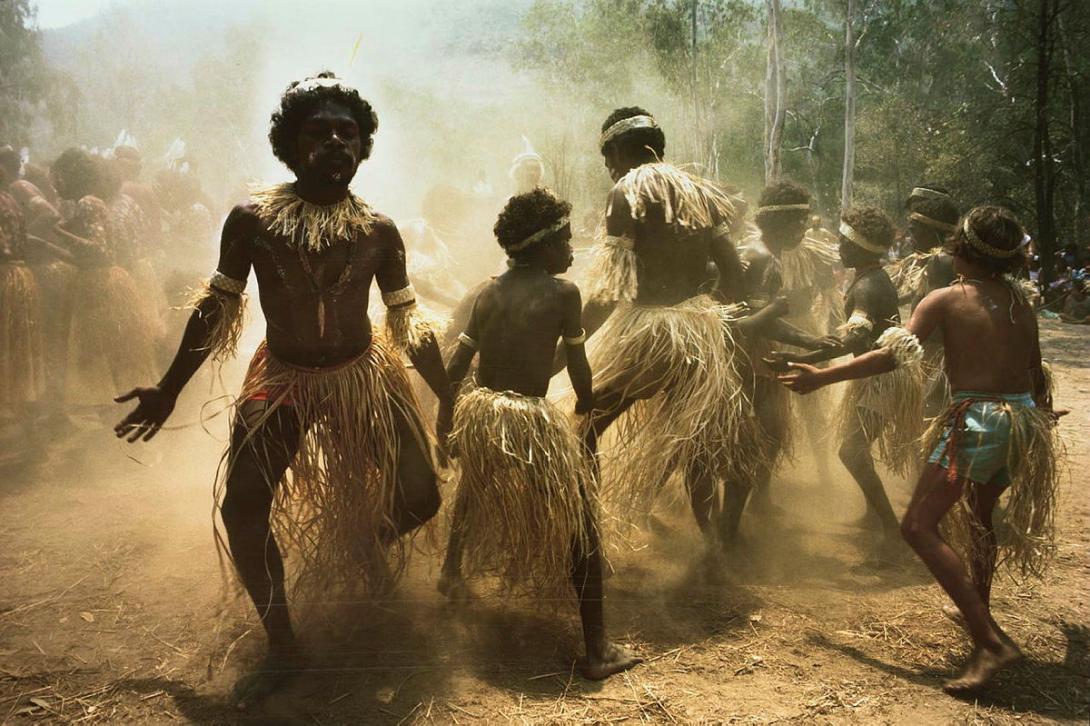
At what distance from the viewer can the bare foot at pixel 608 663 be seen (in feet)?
7.95

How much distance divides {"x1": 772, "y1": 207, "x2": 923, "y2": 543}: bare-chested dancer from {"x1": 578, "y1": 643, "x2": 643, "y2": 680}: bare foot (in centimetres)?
163

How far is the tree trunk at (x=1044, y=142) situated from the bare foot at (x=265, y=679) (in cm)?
474

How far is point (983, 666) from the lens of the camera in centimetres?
228

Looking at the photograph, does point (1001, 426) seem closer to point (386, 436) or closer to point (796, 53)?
point (386, 436)

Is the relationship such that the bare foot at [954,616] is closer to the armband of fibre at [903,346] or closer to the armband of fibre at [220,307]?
the armband of fibre at [903,346]

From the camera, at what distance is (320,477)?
2555 mm


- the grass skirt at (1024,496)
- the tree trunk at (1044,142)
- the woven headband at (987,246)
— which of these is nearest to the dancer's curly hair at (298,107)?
the woven headband at (987,246)

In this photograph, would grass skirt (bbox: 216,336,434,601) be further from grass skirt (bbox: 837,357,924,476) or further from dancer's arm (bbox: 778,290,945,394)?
grass skirt (bbox: 837,357,924,476)

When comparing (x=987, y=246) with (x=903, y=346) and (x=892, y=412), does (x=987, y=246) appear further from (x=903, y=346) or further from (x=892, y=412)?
(x=892, y=412)

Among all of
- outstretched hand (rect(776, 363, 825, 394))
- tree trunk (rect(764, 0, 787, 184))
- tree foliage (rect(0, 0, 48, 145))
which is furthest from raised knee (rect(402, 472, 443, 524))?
tree trunk (rect(764, 0, 787, 184))

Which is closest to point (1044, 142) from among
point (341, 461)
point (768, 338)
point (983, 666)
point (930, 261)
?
point (930, 261)

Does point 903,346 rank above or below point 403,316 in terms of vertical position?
below

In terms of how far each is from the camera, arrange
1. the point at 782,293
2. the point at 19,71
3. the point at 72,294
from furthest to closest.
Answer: the point at 72,294 < the point at 19,71 < the point at 782,293

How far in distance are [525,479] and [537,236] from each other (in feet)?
2.88
